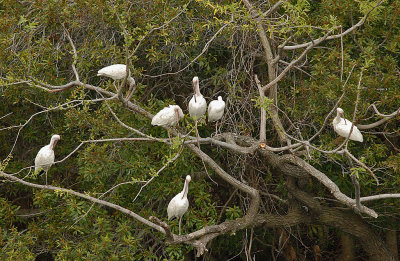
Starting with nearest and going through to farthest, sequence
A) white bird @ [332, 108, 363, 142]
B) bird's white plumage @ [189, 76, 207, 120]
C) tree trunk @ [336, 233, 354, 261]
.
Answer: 1. white bird @ [332, 108, 363, 142]
2. bird's white plumage @ [189, 76, 207, 120]
3. tree trunk @ [336, 233, 354, 261]

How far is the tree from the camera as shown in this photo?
201 inches

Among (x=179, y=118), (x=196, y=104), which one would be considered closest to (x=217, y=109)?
(x=196, y=104)

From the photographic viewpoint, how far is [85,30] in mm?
6109

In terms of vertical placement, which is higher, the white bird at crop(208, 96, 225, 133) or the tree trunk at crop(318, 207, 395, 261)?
the white bird at crop(208, 96, 225, 133)

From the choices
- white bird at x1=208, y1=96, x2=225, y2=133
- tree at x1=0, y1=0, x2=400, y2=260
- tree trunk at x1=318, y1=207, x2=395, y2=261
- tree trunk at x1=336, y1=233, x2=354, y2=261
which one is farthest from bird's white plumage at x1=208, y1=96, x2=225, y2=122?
tree trunk at x1=336, y1=233, x2=354, y2=261

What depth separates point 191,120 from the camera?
552 cm

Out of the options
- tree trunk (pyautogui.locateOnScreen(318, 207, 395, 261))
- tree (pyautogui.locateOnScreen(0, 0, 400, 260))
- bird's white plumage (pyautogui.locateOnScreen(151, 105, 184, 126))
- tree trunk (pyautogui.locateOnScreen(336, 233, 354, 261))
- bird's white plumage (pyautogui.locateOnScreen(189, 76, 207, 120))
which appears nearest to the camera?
bird's white plumage (pyautogui.locateOnScreen(151, 105, 184, 126))

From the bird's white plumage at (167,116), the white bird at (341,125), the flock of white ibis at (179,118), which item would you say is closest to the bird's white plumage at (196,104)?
the flock of white ibis at (179,118)

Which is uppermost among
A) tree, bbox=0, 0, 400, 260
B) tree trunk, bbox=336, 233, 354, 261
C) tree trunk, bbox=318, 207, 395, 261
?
tree, bbox=0, 0, 400, 260

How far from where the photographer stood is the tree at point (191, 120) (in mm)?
5117

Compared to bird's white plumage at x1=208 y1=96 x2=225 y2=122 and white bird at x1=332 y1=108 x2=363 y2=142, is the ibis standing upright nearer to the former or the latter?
bird's white plumage at x1=208 y1=96 x2=225 y2=122

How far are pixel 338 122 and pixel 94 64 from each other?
275cm

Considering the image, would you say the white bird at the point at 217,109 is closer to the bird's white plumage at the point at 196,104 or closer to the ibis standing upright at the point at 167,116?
the bird's white plumage at the point at 196,104

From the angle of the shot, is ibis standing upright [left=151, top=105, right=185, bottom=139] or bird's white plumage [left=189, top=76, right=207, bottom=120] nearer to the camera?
ibis standing upright [left=151, top=105, right=185, bottom=139]
